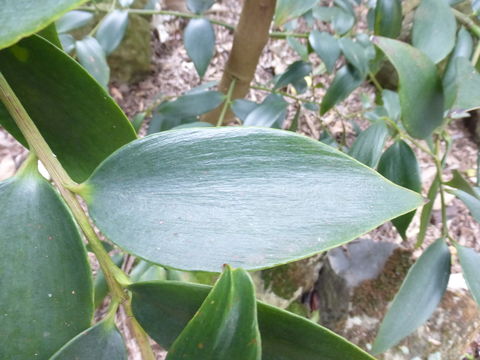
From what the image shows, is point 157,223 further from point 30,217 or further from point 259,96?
point 259,96

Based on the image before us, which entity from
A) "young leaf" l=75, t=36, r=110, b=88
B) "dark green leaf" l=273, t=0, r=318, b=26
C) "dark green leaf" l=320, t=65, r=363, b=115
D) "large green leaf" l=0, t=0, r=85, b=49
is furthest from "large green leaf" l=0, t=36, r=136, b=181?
"dark green leaf" l=320, t=65, r=363, b=115

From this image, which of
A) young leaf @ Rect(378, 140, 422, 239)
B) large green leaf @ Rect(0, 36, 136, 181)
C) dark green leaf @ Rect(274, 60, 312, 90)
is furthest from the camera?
dark green leaf @ Rect(274, 60, 312, 90)

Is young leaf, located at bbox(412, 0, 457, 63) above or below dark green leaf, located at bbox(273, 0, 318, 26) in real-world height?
below

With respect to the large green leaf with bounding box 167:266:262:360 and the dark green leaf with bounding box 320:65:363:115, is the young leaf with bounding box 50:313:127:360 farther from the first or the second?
the dark green leaf with bounding box 320:65:363:115

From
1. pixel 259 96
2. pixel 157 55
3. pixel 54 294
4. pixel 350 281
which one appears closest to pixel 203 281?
pixel 54 294

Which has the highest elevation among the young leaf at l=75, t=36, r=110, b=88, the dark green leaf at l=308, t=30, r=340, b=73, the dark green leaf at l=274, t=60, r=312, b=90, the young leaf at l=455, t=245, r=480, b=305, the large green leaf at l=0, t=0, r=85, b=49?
the large green leaf at l=0, t=0, r=85, b=49

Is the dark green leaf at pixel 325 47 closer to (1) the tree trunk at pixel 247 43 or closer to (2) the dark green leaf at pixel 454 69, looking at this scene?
(1) the tree trunk at pixel 247 43
